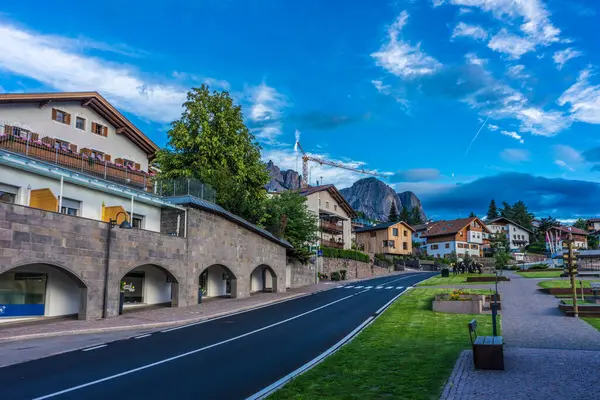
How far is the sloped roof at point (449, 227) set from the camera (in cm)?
9922

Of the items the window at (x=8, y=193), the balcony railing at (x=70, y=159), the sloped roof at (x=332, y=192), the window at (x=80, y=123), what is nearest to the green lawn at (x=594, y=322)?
the window at (x=8, y=193)

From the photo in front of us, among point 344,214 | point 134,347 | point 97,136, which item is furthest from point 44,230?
point 344,214

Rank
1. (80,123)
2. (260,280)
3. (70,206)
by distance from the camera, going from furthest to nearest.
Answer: (260,280) < (80,123) < (70,206)

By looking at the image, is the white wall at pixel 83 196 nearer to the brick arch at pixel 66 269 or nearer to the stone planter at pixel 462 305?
the brick arch at pixel 66 269

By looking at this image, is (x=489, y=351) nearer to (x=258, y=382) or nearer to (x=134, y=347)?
(x=258, y=382)

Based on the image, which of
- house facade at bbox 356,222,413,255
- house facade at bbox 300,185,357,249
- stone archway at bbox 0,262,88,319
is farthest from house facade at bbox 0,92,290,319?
house facade at bbox 356,222,413,255

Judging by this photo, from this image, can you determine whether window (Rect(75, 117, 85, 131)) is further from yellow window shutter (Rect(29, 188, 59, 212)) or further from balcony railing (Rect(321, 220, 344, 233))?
balcony railing (Rect(321, 220, 344, 233))

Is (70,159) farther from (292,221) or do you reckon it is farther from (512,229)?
(512,229)

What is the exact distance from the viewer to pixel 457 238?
324 ft

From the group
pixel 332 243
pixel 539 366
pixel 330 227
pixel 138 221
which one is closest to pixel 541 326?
pixel 539 366

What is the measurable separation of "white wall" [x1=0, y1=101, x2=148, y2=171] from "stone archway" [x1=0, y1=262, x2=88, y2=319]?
1238 cm

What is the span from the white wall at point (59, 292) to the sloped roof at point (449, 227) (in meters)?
85.9

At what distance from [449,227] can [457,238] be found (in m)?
4.55

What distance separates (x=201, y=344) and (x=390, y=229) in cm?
7805
